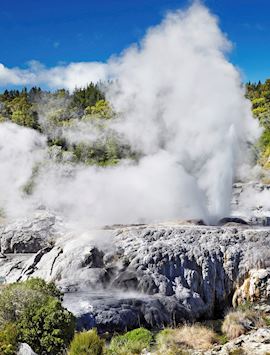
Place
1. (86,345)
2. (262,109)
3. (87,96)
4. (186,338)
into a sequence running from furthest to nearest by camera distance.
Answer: (87,96) < (262,109) < (186,338) < (86,345)

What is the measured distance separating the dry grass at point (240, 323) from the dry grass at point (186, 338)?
0.51m

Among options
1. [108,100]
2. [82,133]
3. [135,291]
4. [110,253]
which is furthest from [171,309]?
[108,100]

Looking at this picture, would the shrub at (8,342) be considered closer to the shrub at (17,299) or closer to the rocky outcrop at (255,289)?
the shrub at (17,299)

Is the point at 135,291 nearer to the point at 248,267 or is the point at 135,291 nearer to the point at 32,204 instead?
the point at 248,267

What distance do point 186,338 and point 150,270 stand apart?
15.4ft

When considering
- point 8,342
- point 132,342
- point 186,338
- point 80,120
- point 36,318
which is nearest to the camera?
point 8,342

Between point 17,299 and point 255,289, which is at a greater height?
point 17,299

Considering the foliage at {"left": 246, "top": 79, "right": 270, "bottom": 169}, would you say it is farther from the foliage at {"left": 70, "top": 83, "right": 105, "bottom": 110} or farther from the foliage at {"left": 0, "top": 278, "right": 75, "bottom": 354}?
the foliage at {"left": 0, "top": 278, "right": 75, "bottom": 354}

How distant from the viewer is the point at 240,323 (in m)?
15.0

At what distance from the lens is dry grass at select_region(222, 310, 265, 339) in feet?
47.4

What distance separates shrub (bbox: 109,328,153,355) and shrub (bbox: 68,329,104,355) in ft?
7.37

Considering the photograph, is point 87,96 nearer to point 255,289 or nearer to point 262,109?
point 262,109

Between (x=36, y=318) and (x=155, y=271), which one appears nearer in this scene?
(x=36, y=318)

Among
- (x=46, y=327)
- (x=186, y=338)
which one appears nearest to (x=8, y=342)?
(x=46, y=327)
